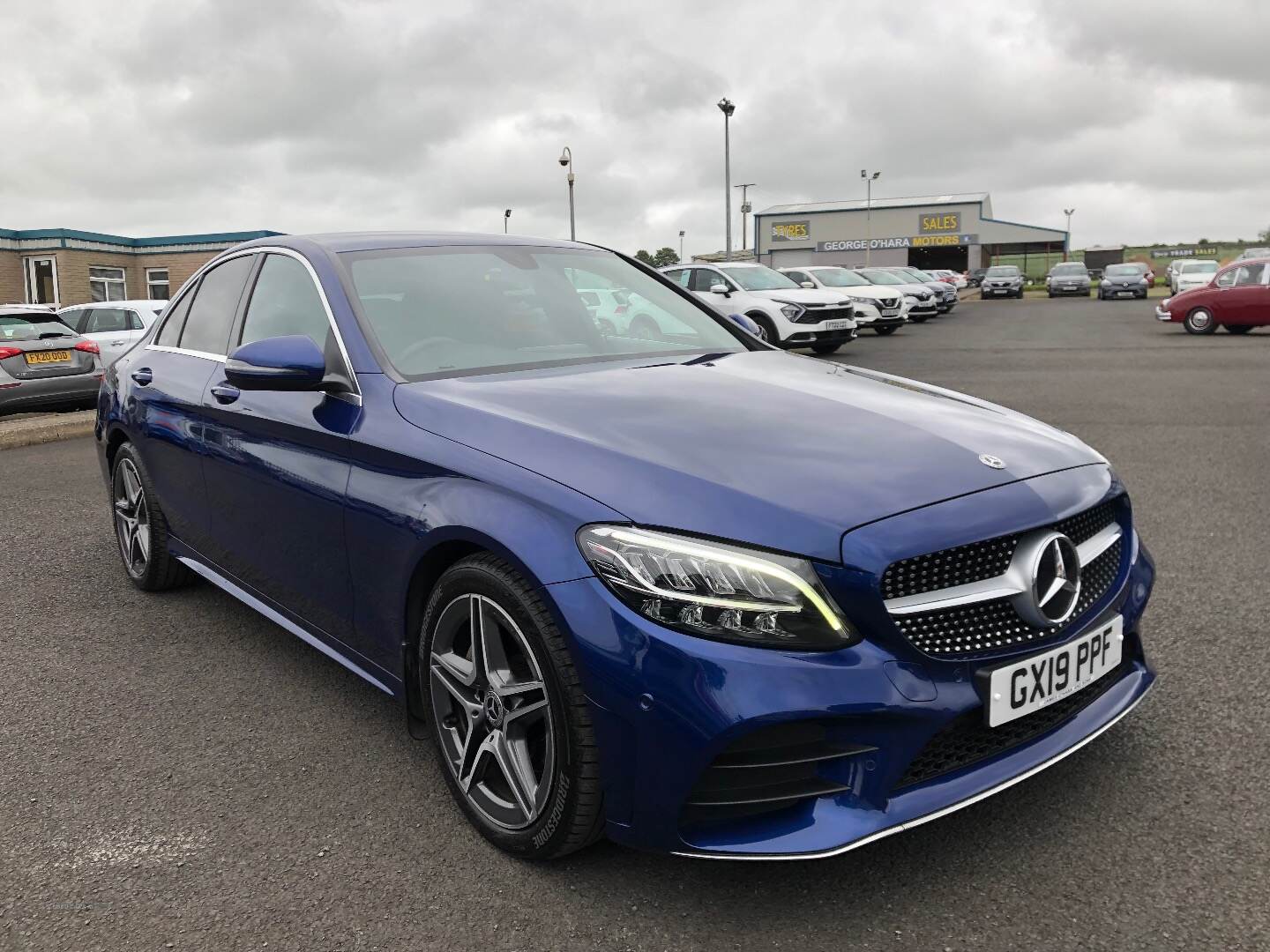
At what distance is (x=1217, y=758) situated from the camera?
9.64ft

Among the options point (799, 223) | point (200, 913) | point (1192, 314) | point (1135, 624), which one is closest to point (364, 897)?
point (200, 913)

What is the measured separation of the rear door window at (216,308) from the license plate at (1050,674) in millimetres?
3087

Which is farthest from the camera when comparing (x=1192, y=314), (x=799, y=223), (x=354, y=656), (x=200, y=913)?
(x=799, y=223)

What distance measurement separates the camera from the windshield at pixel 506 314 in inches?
128

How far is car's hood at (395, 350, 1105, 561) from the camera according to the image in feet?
7.40

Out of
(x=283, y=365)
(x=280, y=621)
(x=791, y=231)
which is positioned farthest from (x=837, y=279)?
(x=791, y=231)

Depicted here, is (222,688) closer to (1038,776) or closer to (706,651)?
(706,651)

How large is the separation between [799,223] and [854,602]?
281ft

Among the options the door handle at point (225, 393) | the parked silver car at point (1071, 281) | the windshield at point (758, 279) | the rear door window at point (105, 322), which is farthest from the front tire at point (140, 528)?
the parked silver car at point (1071, 281)

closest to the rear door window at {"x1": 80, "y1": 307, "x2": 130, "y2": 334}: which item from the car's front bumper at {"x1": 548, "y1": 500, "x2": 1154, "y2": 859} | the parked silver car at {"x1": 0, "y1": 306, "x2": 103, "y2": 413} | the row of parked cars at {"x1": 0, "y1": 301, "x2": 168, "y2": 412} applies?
the row of parked cars at {"x1": 0, "y1": 301, "x2": 168, "y2": 412}

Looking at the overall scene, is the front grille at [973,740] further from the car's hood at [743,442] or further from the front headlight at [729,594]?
the car's hood at [743,442]

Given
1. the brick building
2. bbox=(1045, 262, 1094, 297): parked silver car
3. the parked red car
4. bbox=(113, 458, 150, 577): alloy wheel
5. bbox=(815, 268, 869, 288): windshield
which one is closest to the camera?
bbox=(113, 458, 150, 577): alloy wheel

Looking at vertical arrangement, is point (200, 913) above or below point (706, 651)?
below

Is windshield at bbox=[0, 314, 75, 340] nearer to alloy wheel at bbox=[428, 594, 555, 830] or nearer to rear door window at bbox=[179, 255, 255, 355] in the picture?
rear door window at bbox=[179, 255, 255, 355]
